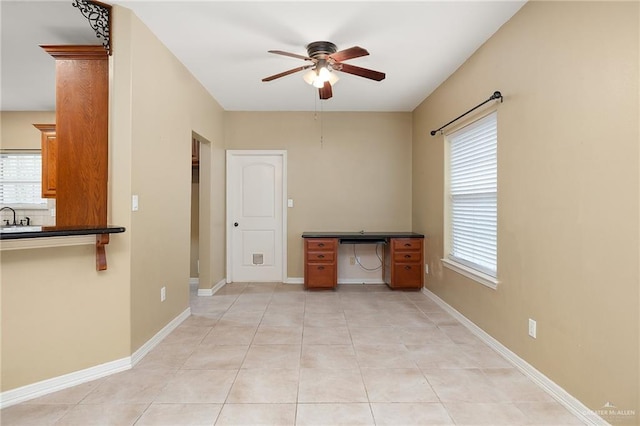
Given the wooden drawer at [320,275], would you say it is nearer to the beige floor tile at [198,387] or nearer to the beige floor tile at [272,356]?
the beige floor tile at [272,356]

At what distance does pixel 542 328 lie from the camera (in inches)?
83.5

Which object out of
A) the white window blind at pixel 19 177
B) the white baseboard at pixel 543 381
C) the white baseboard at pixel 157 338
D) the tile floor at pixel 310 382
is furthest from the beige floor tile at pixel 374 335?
the white window blind at pixel 19 177

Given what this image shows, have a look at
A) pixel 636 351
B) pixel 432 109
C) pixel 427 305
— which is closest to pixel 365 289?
pixel 427 305

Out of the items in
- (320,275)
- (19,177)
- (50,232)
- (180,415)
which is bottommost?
(180,415)

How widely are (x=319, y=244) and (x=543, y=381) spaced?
2870 millimetres

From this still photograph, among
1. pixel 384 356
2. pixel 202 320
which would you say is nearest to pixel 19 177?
pixel 202 320

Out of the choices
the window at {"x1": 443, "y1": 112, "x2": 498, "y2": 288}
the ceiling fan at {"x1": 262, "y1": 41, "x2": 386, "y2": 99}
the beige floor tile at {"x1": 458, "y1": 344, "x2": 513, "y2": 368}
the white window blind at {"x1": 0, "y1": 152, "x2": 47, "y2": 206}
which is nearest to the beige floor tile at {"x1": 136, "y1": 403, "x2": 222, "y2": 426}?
the beige floor tile at {"x1": 458, "y1": 344, "x2": 513, "y2": 368}

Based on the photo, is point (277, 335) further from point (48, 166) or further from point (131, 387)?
point (48, 166)

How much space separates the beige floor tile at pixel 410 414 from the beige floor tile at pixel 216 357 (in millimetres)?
1072

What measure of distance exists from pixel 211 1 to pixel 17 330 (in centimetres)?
241

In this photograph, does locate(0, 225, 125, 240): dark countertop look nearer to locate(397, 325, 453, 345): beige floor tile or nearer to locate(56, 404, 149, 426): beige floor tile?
locate(56, 404, 149, 426): beige floor tile

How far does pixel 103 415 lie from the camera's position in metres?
1.81

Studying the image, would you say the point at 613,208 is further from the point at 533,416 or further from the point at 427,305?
the point at 427,305

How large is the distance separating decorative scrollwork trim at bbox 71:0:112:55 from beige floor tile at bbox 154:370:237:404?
2.32 meters
